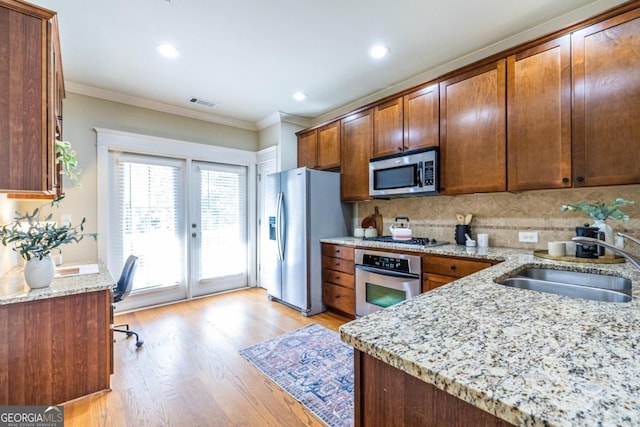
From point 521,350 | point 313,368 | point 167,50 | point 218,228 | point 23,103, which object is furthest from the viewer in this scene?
point 218,228

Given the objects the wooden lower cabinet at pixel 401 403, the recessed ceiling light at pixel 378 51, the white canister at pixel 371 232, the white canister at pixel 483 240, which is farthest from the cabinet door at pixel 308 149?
the wooden lower cabinet at pixel 401 403

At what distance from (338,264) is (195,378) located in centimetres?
177

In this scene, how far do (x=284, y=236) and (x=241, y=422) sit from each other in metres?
2.21

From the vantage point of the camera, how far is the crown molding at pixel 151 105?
3264 millimetres

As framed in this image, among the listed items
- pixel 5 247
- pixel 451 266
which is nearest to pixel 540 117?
pixel 451 266

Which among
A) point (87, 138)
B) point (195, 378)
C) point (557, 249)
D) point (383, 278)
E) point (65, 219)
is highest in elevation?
point (87, 138)

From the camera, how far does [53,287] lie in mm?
1865

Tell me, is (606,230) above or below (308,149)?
below

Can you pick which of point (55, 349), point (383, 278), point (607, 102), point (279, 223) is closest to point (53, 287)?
point (55, 349)

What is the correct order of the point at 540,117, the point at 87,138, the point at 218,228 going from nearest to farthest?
the point at 540,117
the point at 87,138
the point at 218,228

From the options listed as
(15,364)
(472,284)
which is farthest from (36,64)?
(472,284)

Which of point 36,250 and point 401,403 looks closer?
point 401,403

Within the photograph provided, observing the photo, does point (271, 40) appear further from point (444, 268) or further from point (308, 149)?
point (444, 268)

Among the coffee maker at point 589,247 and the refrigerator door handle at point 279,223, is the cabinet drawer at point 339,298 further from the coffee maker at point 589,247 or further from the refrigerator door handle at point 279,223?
the coffee maker at point 589,247
